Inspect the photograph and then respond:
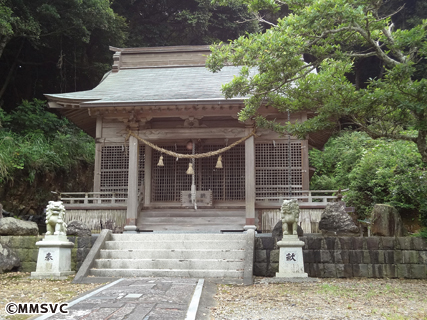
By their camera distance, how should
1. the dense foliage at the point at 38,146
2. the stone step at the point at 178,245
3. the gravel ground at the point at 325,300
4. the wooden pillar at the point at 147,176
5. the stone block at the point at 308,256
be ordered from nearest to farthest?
1. the gravel ground at the point at 325,300
2. the stone block at the point at 308,256
3. the stone step at the point at 178,245
4. the wooden pillar at the point at 147,176
5. the dense foliage at the point at 38,146

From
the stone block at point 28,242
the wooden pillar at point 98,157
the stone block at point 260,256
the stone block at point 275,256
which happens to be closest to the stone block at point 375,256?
the stone block at point 275,256

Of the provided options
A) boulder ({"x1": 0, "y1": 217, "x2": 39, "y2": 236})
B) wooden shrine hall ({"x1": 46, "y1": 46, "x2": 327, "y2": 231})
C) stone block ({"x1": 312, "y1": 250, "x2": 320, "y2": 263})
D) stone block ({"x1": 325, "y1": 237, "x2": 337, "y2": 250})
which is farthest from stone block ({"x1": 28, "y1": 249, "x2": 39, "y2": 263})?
stone block ({"x1": 325, "y1": 237, "x2": 337, "y2": 250})

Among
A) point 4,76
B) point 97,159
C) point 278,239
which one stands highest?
point 4,76

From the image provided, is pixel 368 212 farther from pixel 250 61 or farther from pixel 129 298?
pixel 129 298

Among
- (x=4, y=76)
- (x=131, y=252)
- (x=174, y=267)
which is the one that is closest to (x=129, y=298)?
(x=174, y=267)

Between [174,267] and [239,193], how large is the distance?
17.2 ft

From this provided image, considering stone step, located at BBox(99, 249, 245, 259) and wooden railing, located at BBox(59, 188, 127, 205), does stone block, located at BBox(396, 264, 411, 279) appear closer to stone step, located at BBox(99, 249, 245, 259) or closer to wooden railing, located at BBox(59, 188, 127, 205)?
stone step, located at BBox(99, 249, 245, 259)

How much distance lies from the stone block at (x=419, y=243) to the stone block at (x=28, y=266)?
27.2 ft

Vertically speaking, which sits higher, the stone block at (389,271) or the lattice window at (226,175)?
the lattice window at (226,175)

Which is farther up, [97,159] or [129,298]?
[97,159]

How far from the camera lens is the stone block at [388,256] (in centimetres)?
820

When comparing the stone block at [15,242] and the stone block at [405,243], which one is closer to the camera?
the stone block at [405,243]

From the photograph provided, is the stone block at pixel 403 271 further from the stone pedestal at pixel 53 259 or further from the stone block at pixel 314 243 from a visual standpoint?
the stone pedestal at pixel 53 259

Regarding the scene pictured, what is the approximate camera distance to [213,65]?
7.98 metres
